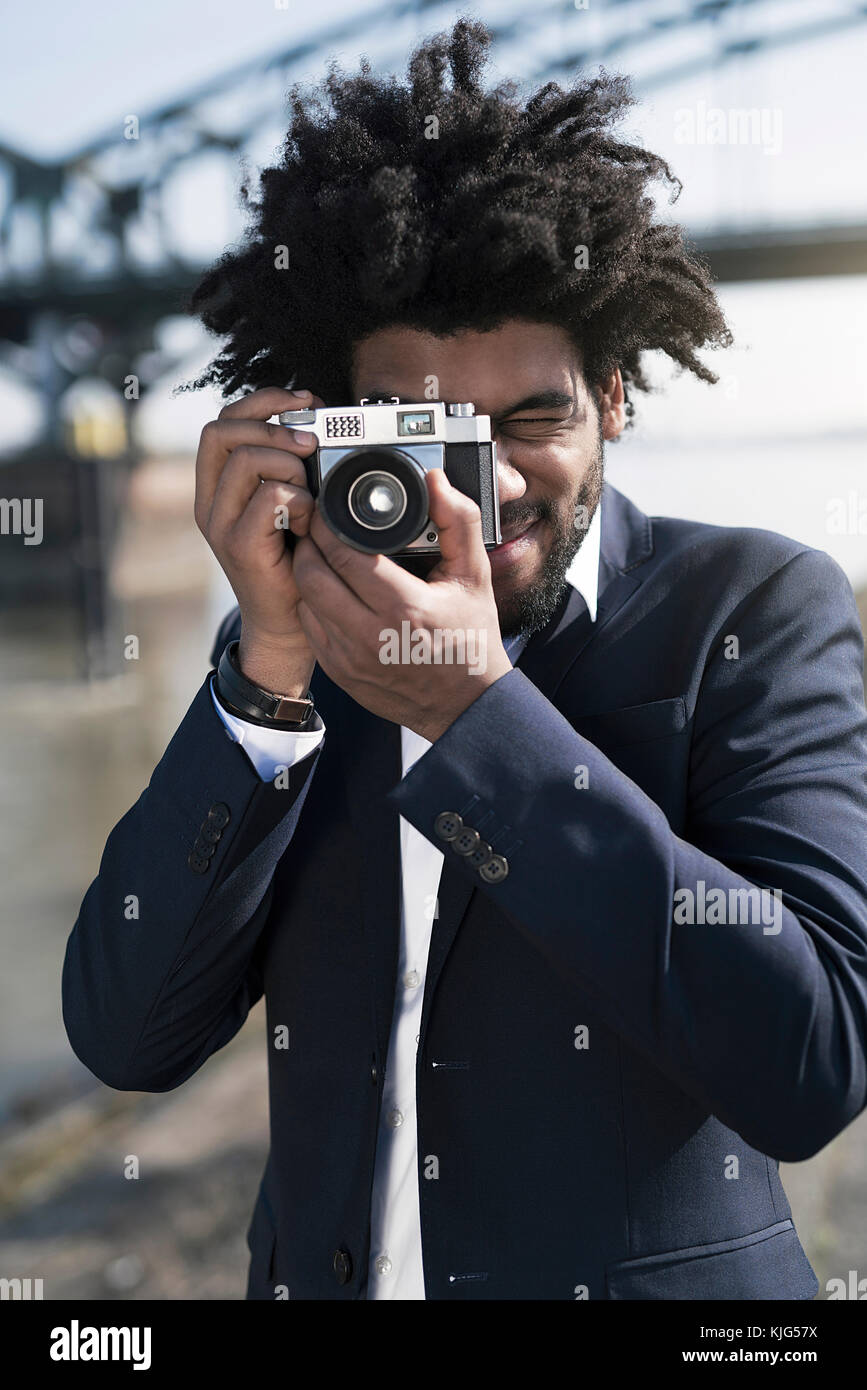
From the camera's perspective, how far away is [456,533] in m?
1.39

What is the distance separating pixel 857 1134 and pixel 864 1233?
77cm

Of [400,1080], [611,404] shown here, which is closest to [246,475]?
[611,404]

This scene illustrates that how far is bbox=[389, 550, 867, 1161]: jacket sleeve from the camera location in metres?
1.26

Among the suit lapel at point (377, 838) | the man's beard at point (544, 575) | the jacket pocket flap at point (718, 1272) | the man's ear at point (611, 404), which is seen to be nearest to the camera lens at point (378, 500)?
the man's beard at point (544, 575)

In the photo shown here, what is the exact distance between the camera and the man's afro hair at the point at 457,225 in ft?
5.53

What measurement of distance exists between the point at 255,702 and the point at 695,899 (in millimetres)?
611

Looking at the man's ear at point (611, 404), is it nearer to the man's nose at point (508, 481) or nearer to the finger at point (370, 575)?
the man's nose at point (508, 481)

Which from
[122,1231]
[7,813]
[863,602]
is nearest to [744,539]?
[122,1231]

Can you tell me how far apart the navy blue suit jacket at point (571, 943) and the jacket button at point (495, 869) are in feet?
0.04

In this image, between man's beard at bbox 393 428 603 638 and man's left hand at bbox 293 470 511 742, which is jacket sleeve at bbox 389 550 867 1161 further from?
man's beard at bbox 393 428 603 638

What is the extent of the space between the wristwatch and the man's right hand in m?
0.01

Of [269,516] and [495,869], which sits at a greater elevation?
[269,516]

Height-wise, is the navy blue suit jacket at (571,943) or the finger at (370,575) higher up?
the finger at (370,575)

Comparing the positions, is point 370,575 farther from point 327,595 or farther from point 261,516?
point 261,516
